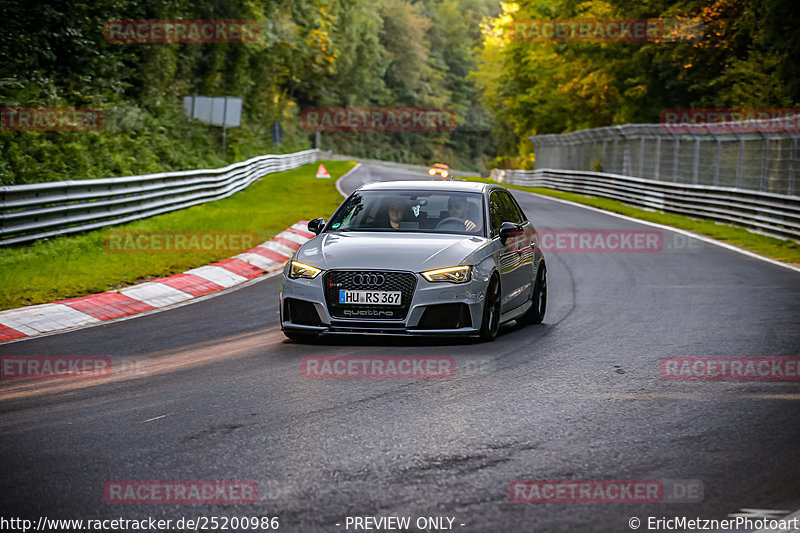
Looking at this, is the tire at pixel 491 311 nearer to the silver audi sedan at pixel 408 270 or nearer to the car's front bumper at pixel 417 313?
the silver audi sedan at pixel 408 270

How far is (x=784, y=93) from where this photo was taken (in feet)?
126

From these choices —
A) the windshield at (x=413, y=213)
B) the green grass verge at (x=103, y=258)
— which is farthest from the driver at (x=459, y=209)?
the green grass verge at (x=103, y=258)

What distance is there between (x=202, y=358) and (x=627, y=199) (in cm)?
3079

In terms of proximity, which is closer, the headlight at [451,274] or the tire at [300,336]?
the headlight at [451,274]

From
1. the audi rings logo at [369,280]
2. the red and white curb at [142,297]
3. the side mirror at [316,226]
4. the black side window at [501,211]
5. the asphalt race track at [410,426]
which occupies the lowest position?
the red and white curb at [142,297]

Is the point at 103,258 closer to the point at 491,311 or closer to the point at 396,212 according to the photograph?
the point at 396,212

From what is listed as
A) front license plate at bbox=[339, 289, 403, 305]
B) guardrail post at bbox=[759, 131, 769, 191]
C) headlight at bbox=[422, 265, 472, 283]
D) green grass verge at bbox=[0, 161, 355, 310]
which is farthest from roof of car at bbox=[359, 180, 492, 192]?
guardrail post at bbox=[759, 131, 769, 191]

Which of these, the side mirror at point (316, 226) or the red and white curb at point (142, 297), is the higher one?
the side mirror at point (316, 226)

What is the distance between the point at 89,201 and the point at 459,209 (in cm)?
993

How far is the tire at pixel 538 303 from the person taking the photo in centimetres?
1145

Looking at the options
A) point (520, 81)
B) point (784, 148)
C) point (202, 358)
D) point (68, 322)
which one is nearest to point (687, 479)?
point (202, 358)

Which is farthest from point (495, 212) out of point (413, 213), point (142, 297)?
point (142, 297)

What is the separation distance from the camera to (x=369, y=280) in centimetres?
934

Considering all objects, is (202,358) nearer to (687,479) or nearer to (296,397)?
(296,397)
